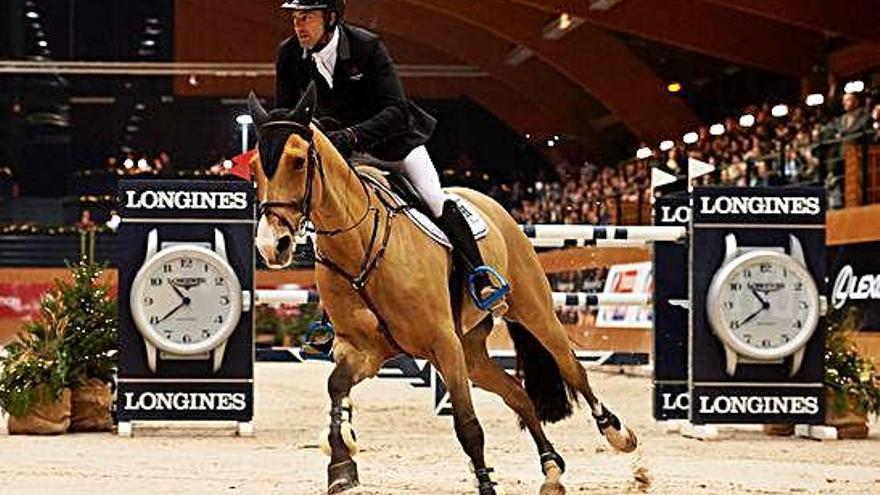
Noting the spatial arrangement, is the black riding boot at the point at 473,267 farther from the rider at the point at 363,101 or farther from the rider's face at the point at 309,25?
the rider's face at the point at 309,25

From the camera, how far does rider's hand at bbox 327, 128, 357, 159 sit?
6.31m

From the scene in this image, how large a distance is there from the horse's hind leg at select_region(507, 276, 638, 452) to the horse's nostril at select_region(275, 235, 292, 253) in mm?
1991

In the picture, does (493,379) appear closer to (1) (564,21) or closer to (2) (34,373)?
(2) (34,373)

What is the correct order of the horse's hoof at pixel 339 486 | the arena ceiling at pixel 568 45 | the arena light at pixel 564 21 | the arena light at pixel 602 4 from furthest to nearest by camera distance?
1. the arena light at pixel 564 21
2. the arena ceiling at pixel 568 45
3. the arena light at pixel 602 4
4. the horse's hoof at pixel 339 486

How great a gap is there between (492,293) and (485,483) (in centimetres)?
92

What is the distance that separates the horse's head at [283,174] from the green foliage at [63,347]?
4.62 meters

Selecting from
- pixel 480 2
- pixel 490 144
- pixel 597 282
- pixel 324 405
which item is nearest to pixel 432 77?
pixel 490 144

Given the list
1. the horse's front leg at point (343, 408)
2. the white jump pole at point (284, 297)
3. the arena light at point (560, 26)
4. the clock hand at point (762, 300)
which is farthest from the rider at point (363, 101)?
the arena light at point (560, 26)

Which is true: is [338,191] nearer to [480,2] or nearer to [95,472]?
[95,472]

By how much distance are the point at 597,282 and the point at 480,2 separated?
1022 centimetres

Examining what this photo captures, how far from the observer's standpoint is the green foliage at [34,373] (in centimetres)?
997

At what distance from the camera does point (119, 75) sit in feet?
108

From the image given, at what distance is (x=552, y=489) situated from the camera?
21.9 ft

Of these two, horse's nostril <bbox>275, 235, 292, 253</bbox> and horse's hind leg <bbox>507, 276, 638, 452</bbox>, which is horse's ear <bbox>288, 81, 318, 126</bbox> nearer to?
horse's nostril <bbox>275, 235, 292, 253</bbox>
